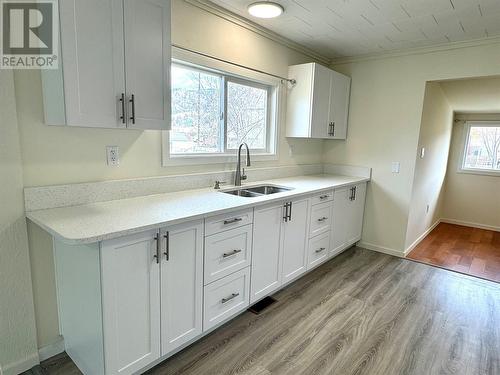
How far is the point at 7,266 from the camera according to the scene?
1.58 meters

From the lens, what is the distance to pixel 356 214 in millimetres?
3648

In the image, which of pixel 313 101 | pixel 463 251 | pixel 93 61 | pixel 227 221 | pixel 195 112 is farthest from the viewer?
pixel 463 251

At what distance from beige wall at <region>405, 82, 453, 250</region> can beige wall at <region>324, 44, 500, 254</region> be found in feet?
0.39

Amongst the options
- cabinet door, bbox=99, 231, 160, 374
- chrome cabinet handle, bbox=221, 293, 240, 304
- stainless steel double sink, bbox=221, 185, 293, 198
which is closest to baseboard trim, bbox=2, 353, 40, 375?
cabinet door, bbox=99, 231, 160, 374

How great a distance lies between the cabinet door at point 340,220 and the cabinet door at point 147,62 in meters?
2.02

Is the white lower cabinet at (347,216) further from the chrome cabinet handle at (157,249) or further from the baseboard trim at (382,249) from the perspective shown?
the chrome cabinet handle at (157,249)

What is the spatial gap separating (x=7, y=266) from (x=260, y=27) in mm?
2671

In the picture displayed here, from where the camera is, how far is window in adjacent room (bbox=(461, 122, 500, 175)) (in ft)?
16.7

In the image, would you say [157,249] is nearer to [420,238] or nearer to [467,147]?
[420,238]

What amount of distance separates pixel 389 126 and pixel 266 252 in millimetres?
2329

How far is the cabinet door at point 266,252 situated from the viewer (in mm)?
2193

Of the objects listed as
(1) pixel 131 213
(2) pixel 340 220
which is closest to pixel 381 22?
(2) pixel 340 220

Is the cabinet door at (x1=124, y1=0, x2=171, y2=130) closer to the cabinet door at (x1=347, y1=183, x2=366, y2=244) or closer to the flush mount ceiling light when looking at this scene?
the flush mount ceiling light

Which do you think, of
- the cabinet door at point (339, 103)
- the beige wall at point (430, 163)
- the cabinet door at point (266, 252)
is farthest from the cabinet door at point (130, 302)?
the beige wall at point (430, 163)
